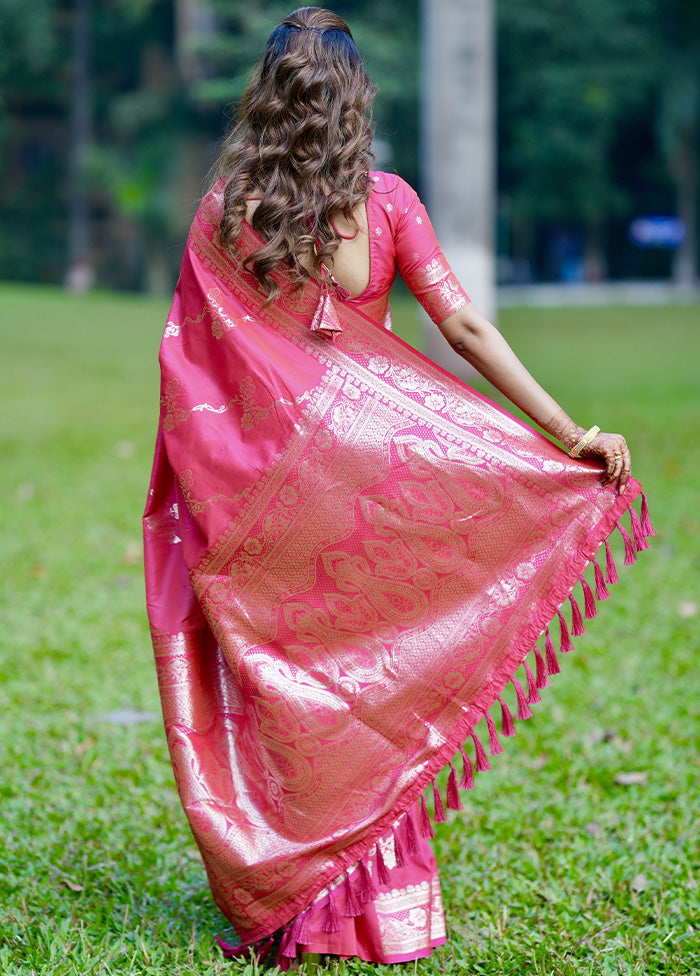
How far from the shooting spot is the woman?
Result: 2.10 metres

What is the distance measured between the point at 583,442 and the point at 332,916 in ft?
3.57

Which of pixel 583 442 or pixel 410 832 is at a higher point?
pixel 583 442

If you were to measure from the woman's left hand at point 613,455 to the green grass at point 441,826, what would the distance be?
1.04 meters

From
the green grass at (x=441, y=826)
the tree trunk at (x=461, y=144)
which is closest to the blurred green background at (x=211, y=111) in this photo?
the tree trunk at (x=461, y=144)

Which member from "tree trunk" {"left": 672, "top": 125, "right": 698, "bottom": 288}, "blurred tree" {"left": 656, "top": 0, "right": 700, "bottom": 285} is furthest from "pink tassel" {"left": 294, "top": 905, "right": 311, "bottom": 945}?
"tree trunk" {"left": 672, "top": 125, "right": 698, "bottom": 288}

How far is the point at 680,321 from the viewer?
789 inches

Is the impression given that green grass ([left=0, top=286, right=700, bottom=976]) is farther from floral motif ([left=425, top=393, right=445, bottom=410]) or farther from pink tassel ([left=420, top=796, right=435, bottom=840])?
floral motif ([left=425, top=393, right=445, bottom=410])

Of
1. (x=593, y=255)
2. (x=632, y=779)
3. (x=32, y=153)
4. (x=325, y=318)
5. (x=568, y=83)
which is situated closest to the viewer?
(x=325, y=318)

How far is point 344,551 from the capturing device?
6.98 feet

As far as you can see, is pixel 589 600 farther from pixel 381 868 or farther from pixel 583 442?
pixel 381 868

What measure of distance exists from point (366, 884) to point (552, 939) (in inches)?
21.1

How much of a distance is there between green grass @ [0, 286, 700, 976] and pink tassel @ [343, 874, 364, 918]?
132mm

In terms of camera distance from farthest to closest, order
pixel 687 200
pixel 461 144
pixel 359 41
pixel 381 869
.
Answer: pixel 687 200 < pixel 359 41 < pixel 461 144 < pixel 381 869

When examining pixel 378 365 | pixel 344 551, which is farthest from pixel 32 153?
pixel 344 551
